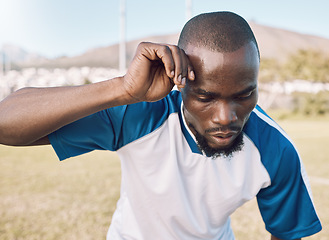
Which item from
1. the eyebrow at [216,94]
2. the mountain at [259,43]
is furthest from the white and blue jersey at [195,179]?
the mountain at [259,43]

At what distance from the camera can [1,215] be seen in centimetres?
407

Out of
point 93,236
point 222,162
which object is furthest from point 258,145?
point 93,236

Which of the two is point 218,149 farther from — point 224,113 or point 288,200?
point 288,200

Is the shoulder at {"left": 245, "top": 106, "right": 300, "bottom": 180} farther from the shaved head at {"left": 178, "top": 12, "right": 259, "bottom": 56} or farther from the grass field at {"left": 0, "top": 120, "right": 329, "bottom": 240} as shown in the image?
the grass field at {"left": 0, "top": 120, "right": 329, "bottom": 240}

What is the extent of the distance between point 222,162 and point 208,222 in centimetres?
38

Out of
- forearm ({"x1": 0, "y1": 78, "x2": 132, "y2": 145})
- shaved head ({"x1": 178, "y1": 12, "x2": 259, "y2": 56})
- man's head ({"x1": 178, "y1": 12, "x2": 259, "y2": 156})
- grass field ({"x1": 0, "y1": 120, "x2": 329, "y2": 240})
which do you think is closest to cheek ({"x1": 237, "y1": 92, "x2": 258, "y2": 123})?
man's head ({"x1": 178, "y1": 12, "x2": 259, "y2": 156})

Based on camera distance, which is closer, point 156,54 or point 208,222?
point 156,54

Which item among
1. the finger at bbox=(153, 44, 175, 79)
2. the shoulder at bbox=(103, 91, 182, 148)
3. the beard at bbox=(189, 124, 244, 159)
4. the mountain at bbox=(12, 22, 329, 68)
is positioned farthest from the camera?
the mountain at bbox=(12, 22, 329, 68)

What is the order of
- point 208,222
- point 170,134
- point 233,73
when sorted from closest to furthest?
point 233,73
point 170,134
point 208,222

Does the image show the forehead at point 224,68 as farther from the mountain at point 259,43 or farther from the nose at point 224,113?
the mountain at point 259,43

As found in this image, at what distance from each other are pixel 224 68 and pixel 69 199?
3982 millimetres

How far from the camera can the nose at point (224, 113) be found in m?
1.45

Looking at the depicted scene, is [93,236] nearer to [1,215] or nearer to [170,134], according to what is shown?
[1,215]

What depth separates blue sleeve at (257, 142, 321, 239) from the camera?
5.74 feet
